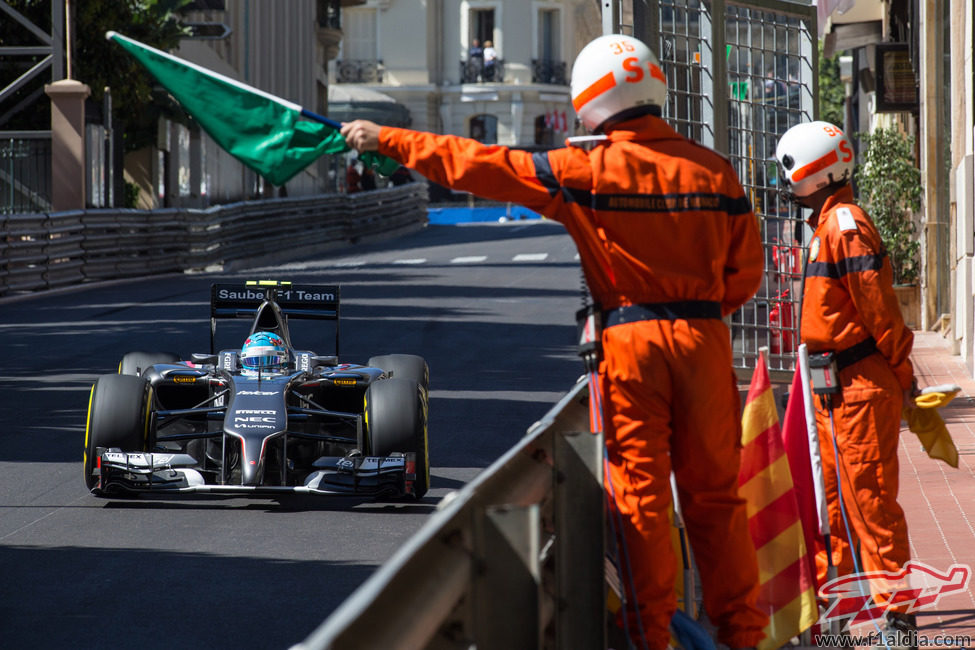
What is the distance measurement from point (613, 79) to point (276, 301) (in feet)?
16.5

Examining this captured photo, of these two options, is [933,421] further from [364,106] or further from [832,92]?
[364,106]

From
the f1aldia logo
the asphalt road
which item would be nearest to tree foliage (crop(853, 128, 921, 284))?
the asphalt road

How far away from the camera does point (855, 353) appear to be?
18.3 feet

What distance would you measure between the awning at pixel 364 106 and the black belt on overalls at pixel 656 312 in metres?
59.6

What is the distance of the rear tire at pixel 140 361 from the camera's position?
31.4 feet

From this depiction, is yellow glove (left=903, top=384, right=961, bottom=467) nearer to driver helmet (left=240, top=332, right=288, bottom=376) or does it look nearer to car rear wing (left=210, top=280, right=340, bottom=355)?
driver helmet (left=240, top=332, right=288, bottom=376)

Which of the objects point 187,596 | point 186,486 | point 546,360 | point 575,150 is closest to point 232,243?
point 546,360

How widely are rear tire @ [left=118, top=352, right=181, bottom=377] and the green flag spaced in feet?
14.1

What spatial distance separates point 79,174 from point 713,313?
22539 millimetres

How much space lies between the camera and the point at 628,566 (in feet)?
14.9

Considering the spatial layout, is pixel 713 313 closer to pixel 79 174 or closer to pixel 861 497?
pixel 861 497

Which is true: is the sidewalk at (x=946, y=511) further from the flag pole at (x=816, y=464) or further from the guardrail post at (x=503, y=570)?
the guardrail post at (x=503, y=570)

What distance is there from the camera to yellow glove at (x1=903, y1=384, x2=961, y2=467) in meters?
5.64

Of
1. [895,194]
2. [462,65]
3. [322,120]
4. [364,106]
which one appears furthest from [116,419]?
[462,65]
